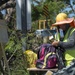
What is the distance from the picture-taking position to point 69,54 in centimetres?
501

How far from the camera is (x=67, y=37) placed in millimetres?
5000

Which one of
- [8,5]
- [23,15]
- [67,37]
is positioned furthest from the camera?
[8,5]

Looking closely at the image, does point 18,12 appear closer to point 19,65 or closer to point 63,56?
point 19,65

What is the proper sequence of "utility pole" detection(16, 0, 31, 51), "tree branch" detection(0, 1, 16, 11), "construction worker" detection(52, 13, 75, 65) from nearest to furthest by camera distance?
"construction worker" detection(52, 13, 75, 65), "utility pole" detection(16, 0, 31, 51), "tree branch" detection(0, 1, 16, 11)

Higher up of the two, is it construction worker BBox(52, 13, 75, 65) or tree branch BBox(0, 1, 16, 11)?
tree branch BBox(0, 1, 16, 11)

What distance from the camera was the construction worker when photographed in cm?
489

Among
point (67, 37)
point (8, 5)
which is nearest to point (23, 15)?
point (67, 37)

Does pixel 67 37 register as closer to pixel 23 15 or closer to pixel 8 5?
pixel 23 15

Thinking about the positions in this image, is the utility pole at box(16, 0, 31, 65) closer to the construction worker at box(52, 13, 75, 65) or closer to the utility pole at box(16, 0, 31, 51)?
the utility pole at box(16, 0, 31, 51)

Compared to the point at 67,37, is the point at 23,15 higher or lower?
higher

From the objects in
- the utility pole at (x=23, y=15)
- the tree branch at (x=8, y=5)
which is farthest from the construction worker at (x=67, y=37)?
the tree branch at (x=8, y=5)

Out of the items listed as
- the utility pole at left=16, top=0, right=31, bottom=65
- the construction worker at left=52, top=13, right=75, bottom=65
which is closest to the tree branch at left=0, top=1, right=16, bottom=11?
the utility pole at left=16, top=0, right=31, bottom=65

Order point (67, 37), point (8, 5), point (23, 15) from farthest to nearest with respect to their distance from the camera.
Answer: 1. point (8, 5)
2. point (23, 15)
3. point (67, 37)

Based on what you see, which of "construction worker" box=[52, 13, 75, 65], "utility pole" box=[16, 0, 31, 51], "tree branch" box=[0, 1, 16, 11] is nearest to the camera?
"construction worker" box=[52, 13, 75, 65]
